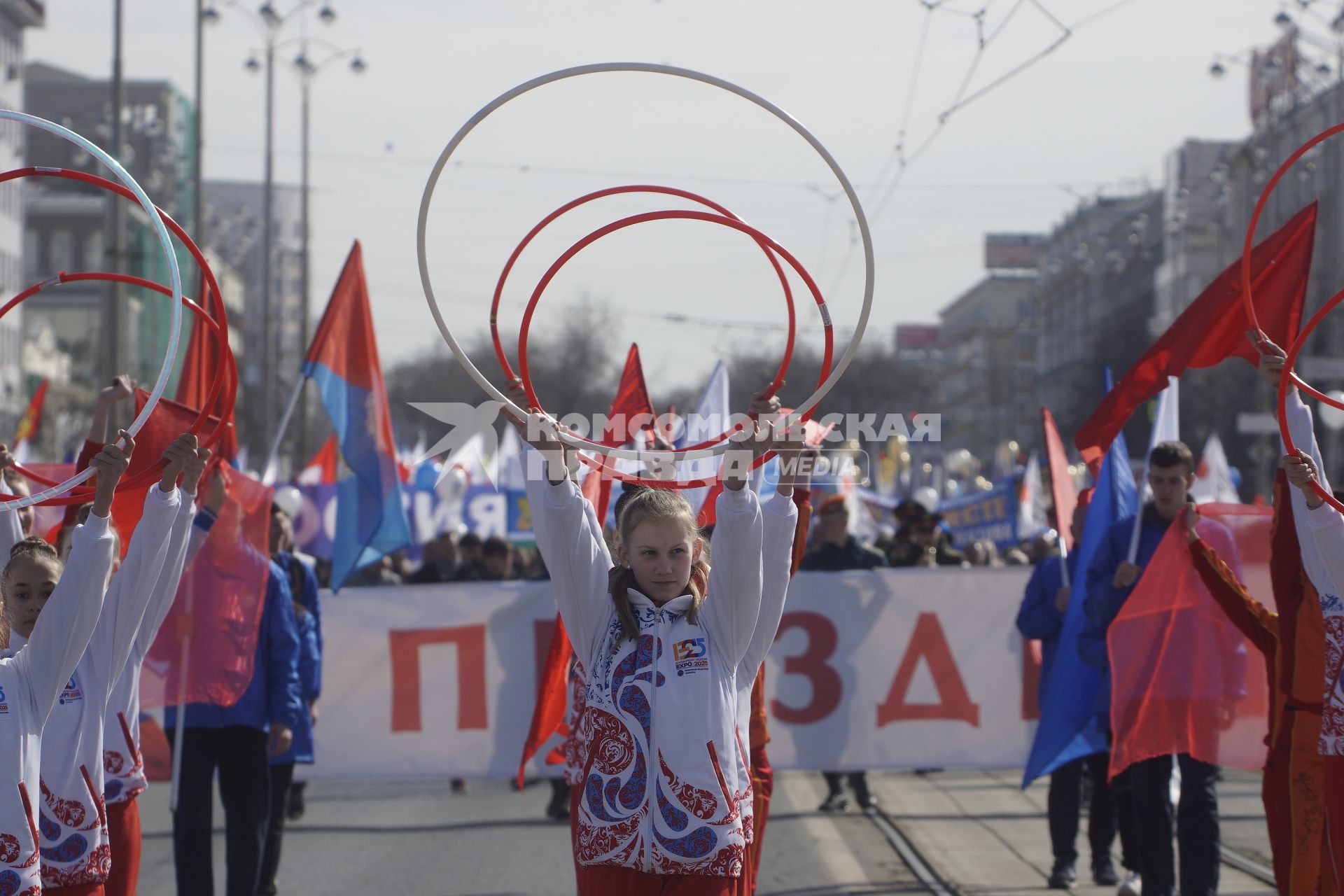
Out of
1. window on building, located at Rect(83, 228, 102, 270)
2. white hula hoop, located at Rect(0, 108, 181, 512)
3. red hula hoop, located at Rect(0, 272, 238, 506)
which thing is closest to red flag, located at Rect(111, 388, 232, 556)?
red hula hoop, located at Rect(0, 272, 238, 506)

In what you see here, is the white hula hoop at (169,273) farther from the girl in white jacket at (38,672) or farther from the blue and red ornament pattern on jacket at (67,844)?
the blue and red ornament pattern on jacket at (67,844)

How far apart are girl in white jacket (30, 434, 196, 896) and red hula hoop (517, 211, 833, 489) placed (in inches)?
44.0

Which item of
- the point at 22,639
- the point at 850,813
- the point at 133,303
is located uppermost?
the point at 133,303

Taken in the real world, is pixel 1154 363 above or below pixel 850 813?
above

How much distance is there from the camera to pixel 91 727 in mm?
4949

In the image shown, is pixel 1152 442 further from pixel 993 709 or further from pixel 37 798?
pixel 37 798

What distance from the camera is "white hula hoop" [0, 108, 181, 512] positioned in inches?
190

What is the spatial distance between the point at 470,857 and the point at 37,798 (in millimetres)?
5337

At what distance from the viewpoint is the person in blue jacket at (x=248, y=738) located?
24.3 feet

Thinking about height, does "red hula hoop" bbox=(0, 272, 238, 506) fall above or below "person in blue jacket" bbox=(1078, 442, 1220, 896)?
above

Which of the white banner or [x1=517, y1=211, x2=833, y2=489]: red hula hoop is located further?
the white banner

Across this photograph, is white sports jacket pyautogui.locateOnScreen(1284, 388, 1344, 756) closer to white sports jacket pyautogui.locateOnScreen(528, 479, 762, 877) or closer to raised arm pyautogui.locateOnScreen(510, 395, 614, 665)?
white sports jacket pyautogui.locateOnScreen(528, 479, 762, 877)

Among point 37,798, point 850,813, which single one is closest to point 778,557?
point 37,798

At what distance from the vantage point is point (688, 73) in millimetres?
5336
